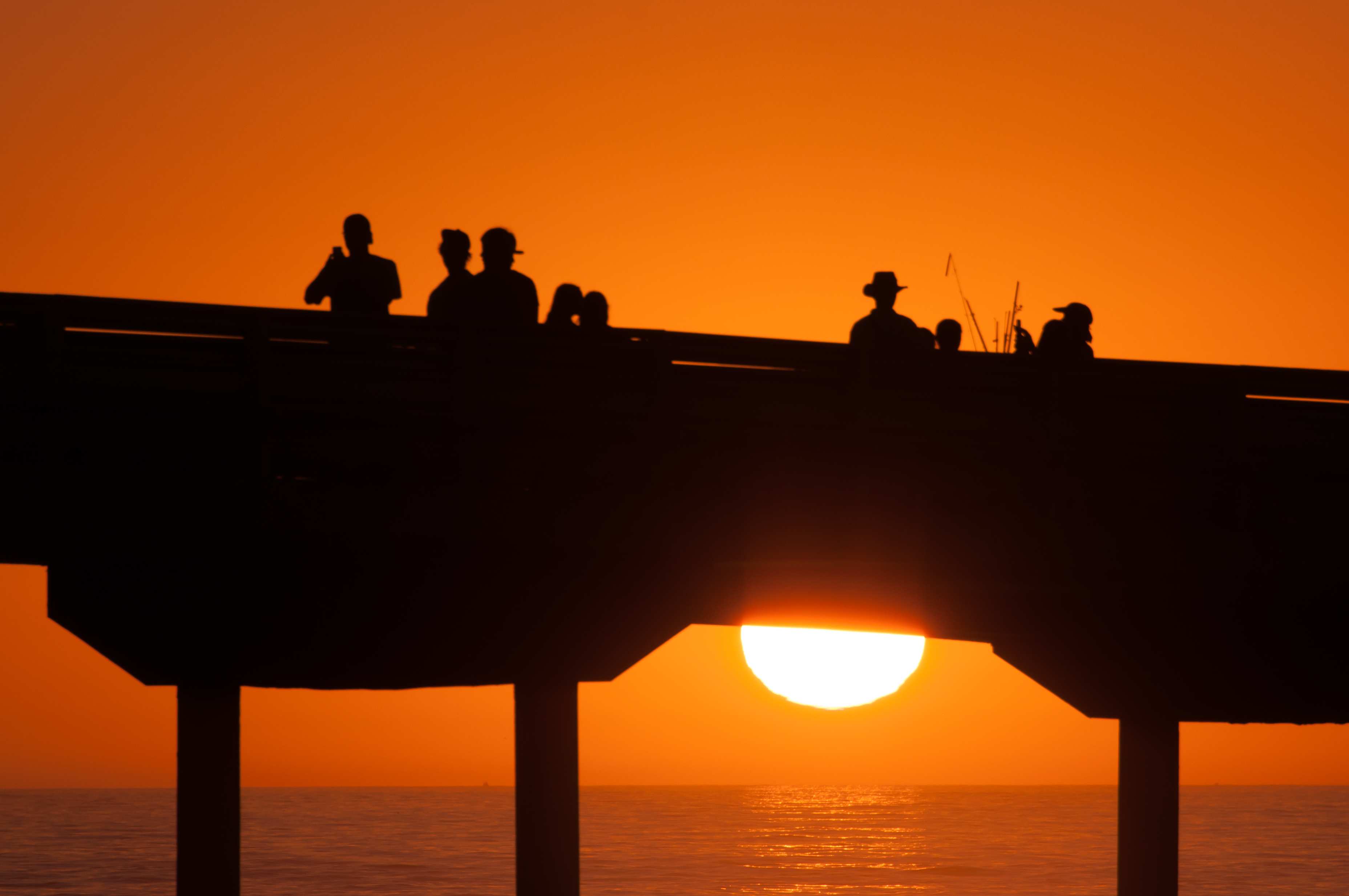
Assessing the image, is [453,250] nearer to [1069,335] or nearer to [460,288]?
[460,288]

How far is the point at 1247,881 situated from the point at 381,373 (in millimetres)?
68787

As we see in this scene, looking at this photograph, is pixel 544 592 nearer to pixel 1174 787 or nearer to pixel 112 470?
pixel 112 470

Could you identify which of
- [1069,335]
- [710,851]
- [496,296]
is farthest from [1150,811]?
[710,851]

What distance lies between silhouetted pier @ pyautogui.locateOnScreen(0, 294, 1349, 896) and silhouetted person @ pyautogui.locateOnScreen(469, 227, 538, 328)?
3.67 feet

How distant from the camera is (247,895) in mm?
63312

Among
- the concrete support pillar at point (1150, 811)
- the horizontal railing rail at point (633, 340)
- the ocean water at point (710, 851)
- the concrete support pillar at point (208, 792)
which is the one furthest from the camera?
the ocean water at point (710, 851)

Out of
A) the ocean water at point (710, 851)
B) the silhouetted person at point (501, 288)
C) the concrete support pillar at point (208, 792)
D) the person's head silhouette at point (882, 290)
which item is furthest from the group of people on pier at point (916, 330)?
the ocean water at point (710, 851)

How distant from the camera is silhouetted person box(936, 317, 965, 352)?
13633 mm

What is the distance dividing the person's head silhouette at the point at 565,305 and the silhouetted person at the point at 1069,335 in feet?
11.4

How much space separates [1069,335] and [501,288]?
15.0 feet

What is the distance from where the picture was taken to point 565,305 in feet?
38.9

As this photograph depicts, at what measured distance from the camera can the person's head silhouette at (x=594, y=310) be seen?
37.7ft

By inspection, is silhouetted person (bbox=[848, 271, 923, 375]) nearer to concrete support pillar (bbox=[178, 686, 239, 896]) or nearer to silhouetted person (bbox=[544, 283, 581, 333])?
silhouetted person (bbox=[544, 283, 581, 333])

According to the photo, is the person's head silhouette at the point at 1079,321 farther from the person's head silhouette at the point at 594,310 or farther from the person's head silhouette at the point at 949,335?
the person's head silhouette at the point at 594,310
